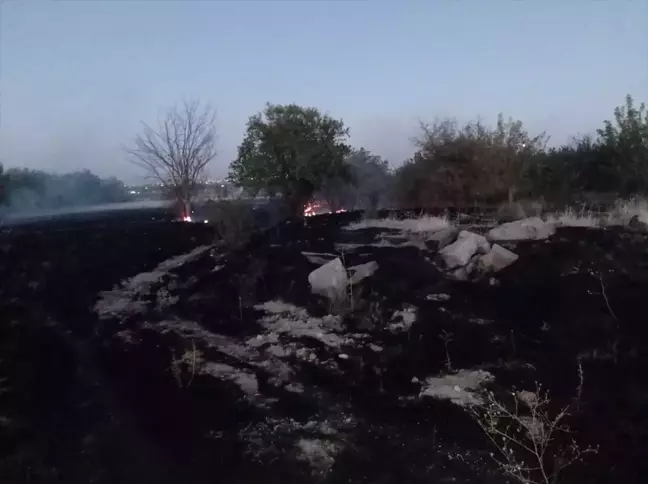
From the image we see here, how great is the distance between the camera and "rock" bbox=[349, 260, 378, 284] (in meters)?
8.99

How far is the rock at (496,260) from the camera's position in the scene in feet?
30.3

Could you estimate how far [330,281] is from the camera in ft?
28.8

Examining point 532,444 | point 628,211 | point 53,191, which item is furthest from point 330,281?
point 53,191

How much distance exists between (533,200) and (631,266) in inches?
265

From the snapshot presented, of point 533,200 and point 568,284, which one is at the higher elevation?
point 533,200

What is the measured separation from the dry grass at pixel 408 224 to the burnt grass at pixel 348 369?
6.46 ft

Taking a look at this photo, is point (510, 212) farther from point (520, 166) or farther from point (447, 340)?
point (447, 340)

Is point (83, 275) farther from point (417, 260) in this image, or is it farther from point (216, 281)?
point (417, 260)

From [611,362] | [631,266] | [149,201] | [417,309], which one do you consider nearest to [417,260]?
[417,309]

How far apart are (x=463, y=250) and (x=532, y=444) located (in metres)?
5.77

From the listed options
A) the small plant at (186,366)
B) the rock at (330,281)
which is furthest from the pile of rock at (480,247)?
the small plant at (186,366)

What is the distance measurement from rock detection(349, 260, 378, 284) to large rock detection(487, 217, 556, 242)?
9.43ft

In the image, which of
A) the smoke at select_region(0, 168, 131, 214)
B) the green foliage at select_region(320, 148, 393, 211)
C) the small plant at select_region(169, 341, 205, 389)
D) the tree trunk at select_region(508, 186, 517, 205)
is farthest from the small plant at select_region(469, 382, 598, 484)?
the green foliage at select_region(320, 148, 393, 211)

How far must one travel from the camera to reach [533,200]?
1518 centimetres
